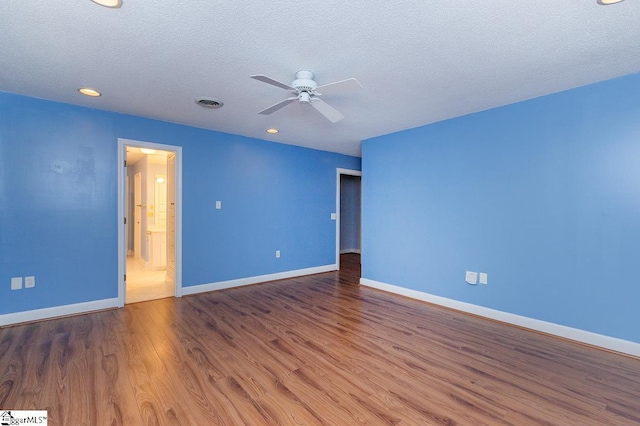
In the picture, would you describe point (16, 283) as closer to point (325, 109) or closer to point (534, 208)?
point (325, 109)

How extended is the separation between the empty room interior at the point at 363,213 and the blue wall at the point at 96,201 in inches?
1.0

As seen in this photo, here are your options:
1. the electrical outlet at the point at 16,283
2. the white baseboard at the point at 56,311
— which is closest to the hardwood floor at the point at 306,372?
the white baseboard at the point at 56,311

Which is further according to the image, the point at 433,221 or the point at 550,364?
the point at 433,221

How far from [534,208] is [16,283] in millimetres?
5696

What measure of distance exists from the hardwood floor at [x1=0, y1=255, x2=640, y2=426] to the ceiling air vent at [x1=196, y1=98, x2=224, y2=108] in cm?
249

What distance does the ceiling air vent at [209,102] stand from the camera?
322 cm

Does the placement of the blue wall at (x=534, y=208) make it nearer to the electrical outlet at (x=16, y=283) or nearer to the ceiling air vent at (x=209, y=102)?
the ceiling air vent at (x=209, y=102)

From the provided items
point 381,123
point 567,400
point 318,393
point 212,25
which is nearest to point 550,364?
point 567,400

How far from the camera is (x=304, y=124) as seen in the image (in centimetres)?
412

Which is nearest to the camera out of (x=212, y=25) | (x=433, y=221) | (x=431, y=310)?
(x=212, y=25)

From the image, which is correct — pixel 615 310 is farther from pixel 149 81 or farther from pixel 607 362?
pixel 149 81

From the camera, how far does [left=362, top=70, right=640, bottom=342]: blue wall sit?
2.63 m

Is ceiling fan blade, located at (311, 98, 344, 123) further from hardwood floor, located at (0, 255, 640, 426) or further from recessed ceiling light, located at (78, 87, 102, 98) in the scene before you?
recessed ceiling light, located at (78, 87, 102, 98)

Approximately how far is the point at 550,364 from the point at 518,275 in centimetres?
104
